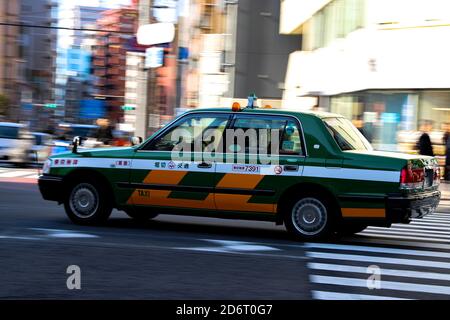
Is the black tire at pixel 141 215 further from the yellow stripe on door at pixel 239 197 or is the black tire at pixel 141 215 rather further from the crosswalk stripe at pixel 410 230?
the crosswalk stripe at pixel 410 230

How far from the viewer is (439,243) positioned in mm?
10883

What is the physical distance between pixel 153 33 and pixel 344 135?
59.8 ft

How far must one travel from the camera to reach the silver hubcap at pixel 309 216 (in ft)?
32.4

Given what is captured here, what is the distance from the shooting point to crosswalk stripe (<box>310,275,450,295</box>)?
726 cm

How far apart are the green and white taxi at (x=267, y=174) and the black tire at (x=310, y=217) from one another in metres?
0.01

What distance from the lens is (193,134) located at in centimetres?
1041

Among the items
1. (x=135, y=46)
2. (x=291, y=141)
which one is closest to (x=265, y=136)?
(x=291, y=141)

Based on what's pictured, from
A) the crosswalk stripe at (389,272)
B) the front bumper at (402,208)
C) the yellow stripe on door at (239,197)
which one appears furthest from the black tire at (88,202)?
the front bumper at (402,208)

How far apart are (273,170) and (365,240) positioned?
1.77 meters

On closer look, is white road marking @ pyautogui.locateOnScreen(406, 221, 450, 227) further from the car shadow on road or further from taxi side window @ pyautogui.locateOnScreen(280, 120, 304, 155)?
taxi side window @ pyautogui.locateOnScreen(280, 120, 304, 155)

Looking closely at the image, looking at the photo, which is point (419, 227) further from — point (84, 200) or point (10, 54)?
point (10, 54)
